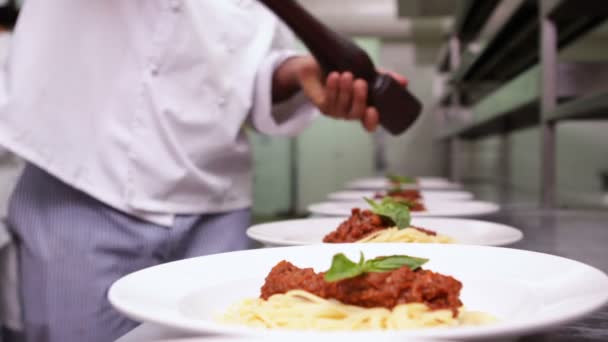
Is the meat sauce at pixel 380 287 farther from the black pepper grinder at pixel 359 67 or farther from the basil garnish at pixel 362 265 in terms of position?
the black pepper grinder at pixel 359 67

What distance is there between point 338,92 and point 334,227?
1.31 ft

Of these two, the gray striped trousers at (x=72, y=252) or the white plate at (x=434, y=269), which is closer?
the white plate at (x=434, y=269)

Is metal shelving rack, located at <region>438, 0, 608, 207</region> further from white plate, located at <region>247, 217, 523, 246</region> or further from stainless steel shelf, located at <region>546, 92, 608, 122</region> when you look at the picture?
white plate, located at <region>247, 217, 523, 246</region>

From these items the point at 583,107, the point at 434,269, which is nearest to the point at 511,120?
the point at 583,107

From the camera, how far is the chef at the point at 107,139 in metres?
1.44

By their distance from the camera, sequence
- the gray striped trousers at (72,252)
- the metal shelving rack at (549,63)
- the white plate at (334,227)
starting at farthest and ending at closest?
the metal shelving rack at (549,63) → the gray striped trousers at (72,252) → the white plate at (334,227)

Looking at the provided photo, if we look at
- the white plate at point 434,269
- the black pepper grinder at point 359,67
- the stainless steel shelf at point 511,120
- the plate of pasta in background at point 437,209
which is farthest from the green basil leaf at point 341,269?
the stainless steel shelf at point 511,120

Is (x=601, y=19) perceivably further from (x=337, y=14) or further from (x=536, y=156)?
(x=337, y=14)

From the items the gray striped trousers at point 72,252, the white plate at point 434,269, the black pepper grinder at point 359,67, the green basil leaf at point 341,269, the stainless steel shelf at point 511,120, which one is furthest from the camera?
the stainless steel shelf at point 511,120

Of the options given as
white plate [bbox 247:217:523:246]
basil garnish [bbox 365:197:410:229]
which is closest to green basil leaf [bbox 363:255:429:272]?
white plate [bbox 247:217:523:246]

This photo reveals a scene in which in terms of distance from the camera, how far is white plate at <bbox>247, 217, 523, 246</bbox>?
0.98 meters

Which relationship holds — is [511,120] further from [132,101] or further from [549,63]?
[132,101]

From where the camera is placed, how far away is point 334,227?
1243 millimetres

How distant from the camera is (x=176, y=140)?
158cm
